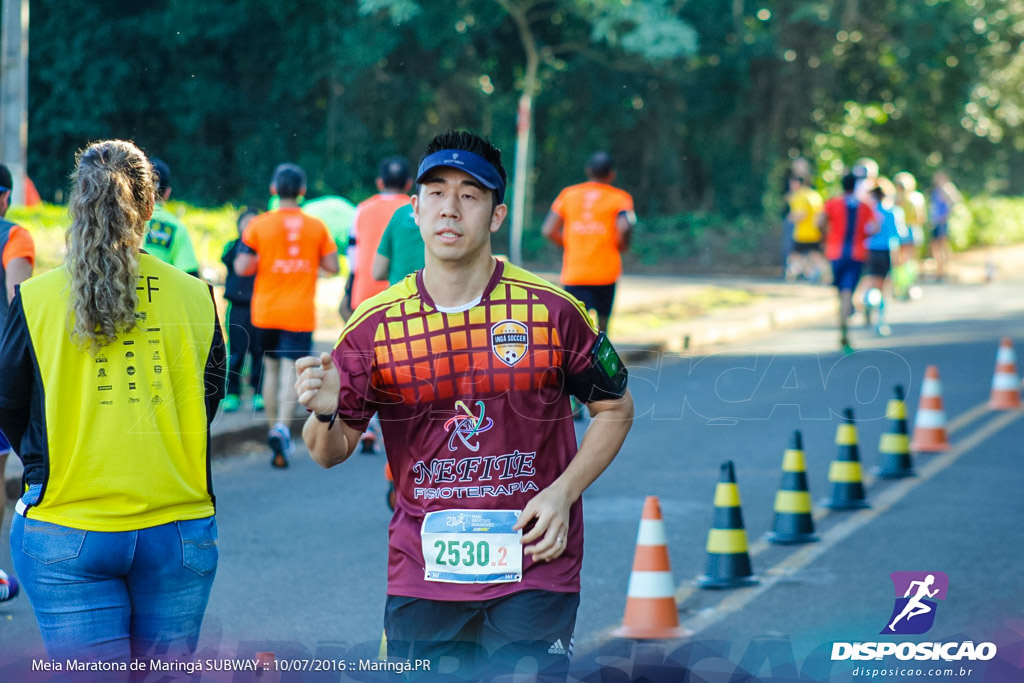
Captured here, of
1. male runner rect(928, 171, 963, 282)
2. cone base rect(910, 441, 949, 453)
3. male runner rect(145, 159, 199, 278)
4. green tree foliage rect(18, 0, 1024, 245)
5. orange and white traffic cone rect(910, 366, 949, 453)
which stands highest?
green tree foliage rect(18, 0, 1024, 245)

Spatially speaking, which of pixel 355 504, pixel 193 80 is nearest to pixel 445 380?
pixel 355 504

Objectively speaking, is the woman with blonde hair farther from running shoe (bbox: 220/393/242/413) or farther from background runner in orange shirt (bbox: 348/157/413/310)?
running shoe (bbox: 220/393/242/413)

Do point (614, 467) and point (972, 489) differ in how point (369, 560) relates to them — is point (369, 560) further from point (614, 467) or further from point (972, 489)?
point (972, 489)

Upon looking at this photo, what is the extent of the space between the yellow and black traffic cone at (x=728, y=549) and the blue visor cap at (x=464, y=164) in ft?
12.0

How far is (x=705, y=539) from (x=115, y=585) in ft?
16.1

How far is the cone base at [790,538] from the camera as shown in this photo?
774cm

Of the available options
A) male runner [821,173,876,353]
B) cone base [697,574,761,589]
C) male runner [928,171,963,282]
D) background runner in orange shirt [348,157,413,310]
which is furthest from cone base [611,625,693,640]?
male runner [928,171,963,282]

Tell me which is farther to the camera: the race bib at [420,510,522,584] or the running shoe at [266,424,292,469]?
the running shoe at [266,424,292,469]

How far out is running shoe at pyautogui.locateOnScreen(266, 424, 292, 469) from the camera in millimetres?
9820

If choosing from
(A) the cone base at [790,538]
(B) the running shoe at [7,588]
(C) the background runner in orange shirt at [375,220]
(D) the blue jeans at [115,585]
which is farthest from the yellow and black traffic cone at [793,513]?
(D) the blue jeans at [115,585]

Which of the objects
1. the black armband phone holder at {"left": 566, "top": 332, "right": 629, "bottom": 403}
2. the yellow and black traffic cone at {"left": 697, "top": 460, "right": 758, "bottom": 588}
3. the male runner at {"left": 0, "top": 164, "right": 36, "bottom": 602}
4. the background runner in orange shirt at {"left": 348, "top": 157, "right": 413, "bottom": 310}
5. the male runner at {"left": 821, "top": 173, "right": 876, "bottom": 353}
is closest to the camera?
the black armband phone holder at {"left": 566, "top": 332, "right": 629, "bottom": 403}

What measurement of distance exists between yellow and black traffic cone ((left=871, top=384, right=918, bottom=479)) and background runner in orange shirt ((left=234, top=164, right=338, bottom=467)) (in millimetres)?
3905

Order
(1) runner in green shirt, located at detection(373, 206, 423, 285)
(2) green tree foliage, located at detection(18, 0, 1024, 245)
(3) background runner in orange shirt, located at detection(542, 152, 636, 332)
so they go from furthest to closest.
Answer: (2) green tree foliage, located at detection(18, 0, 1024, 245) < (3) background runner in orange shirt, located at detection(542, 152, 636, 332) < (1) runner in green shirt, located at detection(373, 206, 423, 285)

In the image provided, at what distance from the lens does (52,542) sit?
11.1 ft
